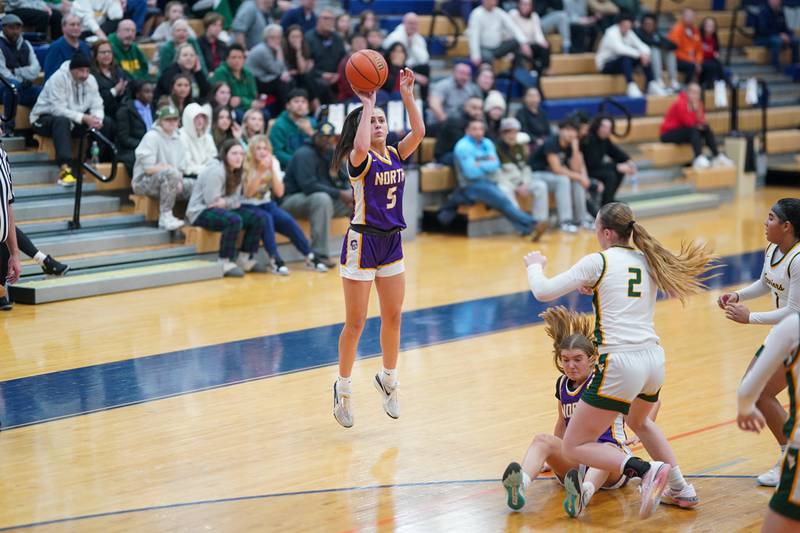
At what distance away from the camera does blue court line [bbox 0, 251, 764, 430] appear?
261 inches

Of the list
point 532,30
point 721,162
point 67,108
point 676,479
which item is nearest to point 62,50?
point 67,108

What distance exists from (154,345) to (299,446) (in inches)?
94.7

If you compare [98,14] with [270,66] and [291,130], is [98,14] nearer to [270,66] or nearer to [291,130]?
[270,66]

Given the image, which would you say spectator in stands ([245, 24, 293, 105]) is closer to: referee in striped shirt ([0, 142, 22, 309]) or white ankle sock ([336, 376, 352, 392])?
referee in striped shirt ([0, 142, 22, 309])

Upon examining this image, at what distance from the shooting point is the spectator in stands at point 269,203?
33.9ft

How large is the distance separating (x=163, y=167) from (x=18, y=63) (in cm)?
186

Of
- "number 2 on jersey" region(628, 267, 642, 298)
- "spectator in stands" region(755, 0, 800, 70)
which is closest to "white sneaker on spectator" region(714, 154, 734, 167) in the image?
"spectator in stands" region(755, 0, 800, 70)

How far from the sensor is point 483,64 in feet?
45.3

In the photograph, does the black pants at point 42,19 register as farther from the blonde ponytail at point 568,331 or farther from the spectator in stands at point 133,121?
the blonde ponytail at point 568,331

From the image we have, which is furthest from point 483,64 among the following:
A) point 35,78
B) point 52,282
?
point 52,282

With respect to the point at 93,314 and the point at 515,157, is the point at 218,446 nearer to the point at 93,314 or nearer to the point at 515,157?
the point at 93,314

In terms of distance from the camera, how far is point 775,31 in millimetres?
19656

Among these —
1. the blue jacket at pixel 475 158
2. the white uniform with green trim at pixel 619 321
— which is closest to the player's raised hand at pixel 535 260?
the white uniform with green trim at pixel 619 321

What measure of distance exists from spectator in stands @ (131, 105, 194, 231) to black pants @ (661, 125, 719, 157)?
7.61m
